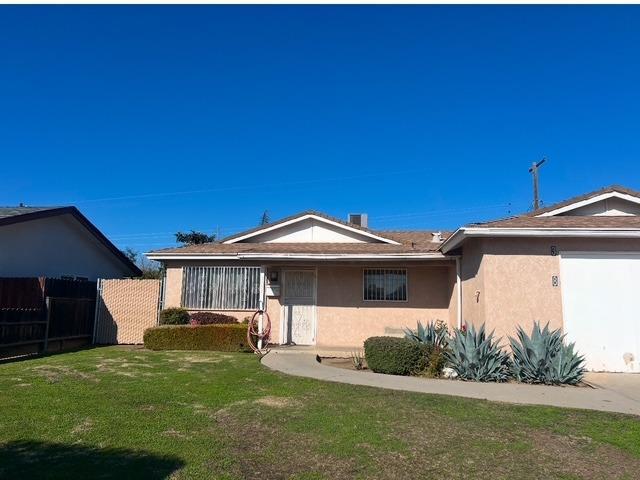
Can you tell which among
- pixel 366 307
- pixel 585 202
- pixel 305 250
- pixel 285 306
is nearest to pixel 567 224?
pixel 585 202

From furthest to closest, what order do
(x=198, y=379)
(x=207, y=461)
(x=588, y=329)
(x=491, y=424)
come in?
(x=588, y=329) < (x=198, y=379) < (x=491, y=424) < (x=207, y=461)

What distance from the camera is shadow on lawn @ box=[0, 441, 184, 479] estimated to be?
424 cm

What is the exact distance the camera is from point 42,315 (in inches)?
519

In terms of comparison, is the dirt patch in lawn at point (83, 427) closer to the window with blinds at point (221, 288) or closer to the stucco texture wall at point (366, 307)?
the stucco texture wall at point (366, 307)

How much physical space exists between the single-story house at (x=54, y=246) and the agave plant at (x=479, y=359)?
1276cm

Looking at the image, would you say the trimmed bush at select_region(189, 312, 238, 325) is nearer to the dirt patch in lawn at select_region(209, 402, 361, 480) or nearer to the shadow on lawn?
the dirt patch in lawn at select_region(209, 402, 361, 480)

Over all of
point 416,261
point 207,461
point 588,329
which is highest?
point 416,261

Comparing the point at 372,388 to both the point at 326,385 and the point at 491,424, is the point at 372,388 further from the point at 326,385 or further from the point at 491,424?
the point at 491,424

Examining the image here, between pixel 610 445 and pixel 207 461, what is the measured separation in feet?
14.1

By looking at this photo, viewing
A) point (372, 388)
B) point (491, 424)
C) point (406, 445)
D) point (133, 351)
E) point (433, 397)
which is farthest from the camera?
point (133, 351)

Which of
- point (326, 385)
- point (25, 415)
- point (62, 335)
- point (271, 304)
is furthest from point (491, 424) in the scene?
point (62, 335)

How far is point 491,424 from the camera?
5.98 metres

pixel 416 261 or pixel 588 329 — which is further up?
pixel 416 261

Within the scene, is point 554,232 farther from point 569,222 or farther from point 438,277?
point 438,277
